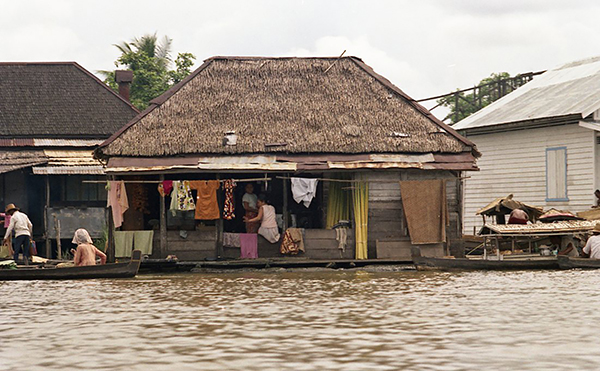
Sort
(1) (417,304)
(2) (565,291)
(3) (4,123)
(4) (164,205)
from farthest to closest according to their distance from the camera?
(3) (4,123) < (4) (164,205) < (2) (565,291) < (1) (417,304)

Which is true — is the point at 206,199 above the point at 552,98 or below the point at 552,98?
below

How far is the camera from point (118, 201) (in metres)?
21.6

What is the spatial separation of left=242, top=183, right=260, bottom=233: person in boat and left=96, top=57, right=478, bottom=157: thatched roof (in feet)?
3.67

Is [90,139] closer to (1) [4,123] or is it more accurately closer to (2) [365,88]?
(1) [4,123]

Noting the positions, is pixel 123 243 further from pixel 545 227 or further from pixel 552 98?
pixel 552 98

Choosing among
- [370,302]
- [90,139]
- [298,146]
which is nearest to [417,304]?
[370,302]

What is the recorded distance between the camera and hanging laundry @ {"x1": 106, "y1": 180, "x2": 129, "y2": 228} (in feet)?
70.7

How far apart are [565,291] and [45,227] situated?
14.5m

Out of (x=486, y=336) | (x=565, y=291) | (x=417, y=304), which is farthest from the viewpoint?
(x=565, y=291)

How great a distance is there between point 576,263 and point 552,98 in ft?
32.4

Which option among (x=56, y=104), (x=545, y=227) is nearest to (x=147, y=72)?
(x=56, y=104)

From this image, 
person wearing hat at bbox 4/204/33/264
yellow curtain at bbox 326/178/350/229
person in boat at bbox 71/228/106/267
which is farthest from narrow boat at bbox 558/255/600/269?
person wearing hat at bbox 4/204/33/264

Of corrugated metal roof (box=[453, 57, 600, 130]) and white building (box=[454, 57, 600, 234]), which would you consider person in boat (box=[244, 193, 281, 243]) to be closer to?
white building (box=[454, 57, 600, 234])

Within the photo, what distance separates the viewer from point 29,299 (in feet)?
49.3
